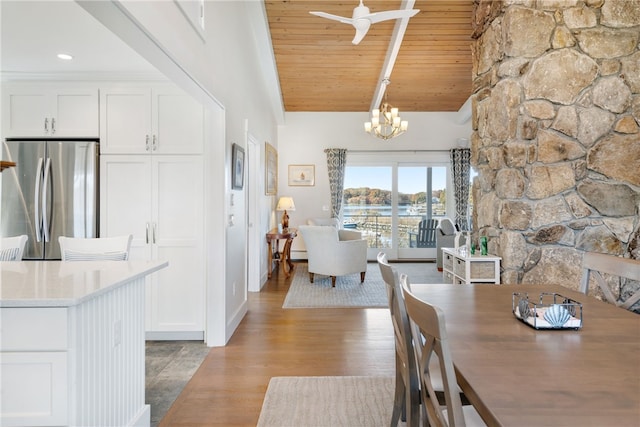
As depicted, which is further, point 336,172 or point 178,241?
point 336,172

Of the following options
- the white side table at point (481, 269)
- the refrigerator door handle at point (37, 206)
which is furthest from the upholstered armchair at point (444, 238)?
the refrigerator door handle at point (37, 206)

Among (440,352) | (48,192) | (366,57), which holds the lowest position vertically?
(440,352)

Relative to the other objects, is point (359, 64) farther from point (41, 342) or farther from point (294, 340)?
point (41, 342)

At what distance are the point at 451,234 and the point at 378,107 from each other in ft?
9.31

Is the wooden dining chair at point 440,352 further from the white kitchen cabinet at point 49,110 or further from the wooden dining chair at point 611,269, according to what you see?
the white kitchen cabinet at point 49,110

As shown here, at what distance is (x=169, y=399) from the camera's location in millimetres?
2225

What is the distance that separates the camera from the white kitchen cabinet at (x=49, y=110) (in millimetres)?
2961

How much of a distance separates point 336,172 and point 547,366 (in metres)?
6.24

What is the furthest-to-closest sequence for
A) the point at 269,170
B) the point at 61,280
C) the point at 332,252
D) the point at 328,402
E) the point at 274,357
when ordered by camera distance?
1. the point at 269,170
2. the point at 332,252
3. the point at 274,357
4. the point at 328,402
5. the point at 61,280

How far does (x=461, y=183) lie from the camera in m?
7.05

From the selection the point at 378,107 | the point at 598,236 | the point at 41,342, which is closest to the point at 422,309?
the point at 41,342

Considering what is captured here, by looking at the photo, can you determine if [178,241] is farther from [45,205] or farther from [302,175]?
[302,175]

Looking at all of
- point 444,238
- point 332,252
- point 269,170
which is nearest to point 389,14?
point 332,252

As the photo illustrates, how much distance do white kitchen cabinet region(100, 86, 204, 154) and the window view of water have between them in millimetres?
4585
